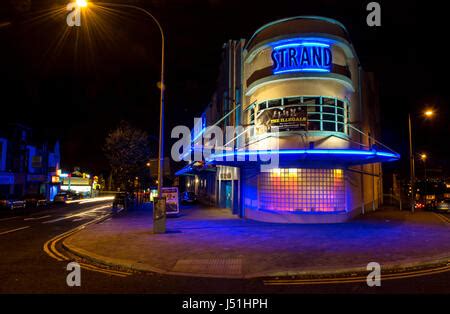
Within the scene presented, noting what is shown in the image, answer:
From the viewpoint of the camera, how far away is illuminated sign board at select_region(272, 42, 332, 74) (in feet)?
59.7

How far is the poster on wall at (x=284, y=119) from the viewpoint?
18.0 m

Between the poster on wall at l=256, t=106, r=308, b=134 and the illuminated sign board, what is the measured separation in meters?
2.15

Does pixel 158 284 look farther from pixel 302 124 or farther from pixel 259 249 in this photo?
pixel 302 124

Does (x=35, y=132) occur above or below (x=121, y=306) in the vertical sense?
above

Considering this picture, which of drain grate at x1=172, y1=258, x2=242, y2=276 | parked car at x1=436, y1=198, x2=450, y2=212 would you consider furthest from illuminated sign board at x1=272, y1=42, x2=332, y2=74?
parked car at x1=436, y1=198, x2=450, y2=212

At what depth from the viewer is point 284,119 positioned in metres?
18.4

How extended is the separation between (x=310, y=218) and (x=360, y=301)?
1238cm

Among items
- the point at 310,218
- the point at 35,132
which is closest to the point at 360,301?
the point at 310,218

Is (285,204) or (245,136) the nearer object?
(285,204)

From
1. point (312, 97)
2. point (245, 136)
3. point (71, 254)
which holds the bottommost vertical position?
point (71, 254)

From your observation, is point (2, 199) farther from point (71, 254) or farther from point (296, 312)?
point (296, 312)

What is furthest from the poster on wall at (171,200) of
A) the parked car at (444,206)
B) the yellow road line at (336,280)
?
the parked car at (444,206)

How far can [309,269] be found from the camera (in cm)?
816

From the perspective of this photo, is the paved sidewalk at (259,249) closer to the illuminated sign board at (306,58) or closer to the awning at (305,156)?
the awning at (305,156)
